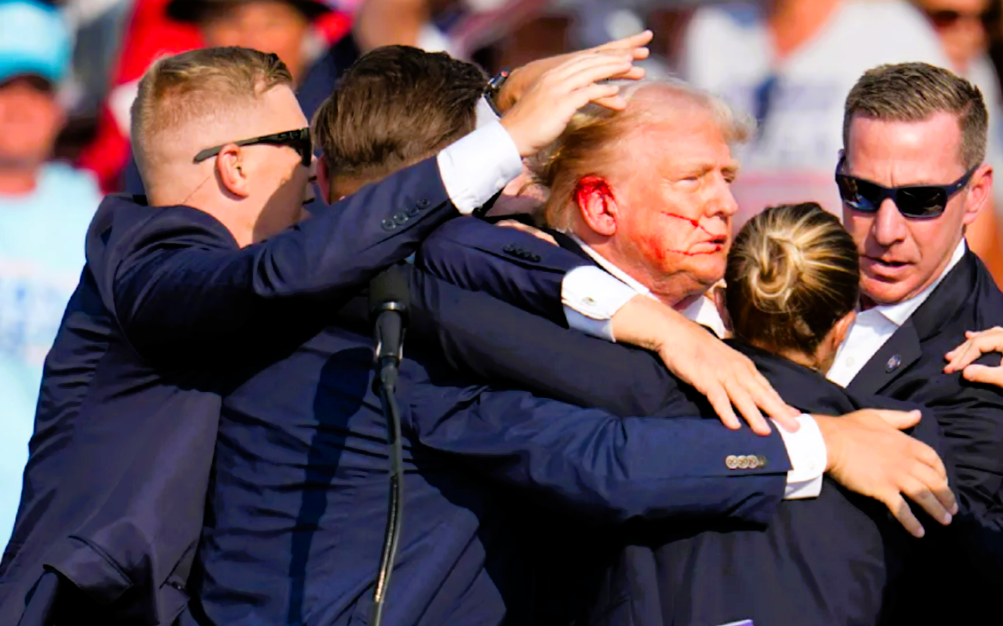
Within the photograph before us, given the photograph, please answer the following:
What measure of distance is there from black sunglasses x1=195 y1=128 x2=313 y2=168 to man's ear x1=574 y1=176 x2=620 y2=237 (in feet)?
2.26

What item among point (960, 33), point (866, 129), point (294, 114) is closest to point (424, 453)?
point (294, 114)

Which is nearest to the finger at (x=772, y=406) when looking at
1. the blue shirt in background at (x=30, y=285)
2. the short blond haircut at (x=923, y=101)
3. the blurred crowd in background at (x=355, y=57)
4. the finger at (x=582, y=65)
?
the finger at (x=582, y=65)

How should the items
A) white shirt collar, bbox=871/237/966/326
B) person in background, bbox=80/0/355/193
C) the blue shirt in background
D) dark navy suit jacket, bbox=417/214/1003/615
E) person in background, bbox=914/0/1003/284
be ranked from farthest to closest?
the blue shirt in background
person in background, bbox=80/0/355/193
person in background, bbox=914/0/1003/284
white shirt collar, bbox=871/237/966/326
dark navy suit jacket, bbox=417/214/1003/615

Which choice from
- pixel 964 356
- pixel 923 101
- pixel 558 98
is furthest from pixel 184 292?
pixel 923 101

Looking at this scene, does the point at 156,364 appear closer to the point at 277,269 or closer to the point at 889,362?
the point at 277,269

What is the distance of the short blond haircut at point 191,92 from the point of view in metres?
3.59

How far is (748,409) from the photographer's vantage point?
2.90 metres

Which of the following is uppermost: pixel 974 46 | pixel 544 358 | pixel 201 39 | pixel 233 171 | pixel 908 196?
pixel 201 39

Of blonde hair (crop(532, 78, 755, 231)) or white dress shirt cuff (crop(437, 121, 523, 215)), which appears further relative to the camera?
blonde hair (crop(532, 78, 755, 231))

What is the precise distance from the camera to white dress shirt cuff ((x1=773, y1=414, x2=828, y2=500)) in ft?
9.48

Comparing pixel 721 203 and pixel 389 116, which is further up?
pixel 389 116

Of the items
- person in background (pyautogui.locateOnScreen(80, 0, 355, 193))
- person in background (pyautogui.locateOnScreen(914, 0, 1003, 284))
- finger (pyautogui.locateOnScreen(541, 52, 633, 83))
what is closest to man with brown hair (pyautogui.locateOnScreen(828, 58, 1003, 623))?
finger (pyautogui.locateOnScreen(541, 52, 633, 83))

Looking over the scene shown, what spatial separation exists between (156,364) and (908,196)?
71.5 inches

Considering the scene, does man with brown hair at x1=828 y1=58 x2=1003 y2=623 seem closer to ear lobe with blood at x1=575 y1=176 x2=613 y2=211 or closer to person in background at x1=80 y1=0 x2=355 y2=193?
ear lobe with blood at x1=575 y1=176 x2=613 y2=211
